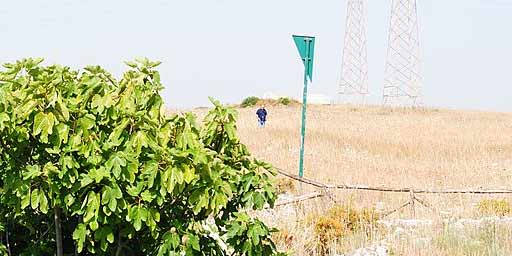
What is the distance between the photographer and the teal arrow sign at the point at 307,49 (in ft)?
30.4

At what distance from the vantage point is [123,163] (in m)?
3.14

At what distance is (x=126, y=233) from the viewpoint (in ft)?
11.1

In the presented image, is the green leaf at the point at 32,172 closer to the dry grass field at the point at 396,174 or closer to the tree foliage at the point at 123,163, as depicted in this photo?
the tree foliage at the point at 123,163

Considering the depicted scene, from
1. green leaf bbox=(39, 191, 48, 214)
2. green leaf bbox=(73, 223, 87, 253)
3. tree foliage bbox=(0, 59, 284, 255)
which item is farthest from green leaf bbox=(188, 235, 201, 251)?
green leaf bbox=(39, 191, 48, 214)

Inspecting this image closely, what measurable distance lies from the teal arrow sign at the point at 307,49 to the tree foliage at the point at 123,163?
5.70 meters

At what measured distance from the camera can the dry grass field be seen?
6.29 metres

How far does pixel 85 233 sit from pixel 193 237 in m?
0.52

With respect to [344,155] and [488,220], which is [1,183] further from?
[344,155]

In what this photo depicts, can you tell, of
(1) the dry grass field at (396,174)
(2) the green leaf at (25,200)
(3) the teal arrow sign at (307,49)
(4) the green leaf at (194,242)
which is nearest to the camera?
(2) the green leaf at (25,200)

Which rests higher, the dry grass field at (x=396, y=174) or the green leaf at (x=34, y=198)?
the green leaf at (x=34, y=198)

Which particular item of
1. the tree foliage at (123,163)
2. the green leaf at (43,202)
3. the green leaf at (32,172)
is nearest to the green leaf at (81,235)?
the tree foliage at (123,163)

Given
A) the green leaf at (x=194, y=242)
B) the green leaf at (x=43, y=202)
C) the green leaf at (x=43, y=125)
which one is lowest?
the green leaf at (x=194, y=242)

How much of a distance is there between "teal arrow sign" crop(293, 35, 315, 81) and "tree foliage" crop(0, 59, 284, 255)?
5.70 meters

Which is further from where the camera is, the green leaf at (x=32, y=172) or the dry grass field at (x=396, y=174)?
the dry grass field at (x=396, y=174)
